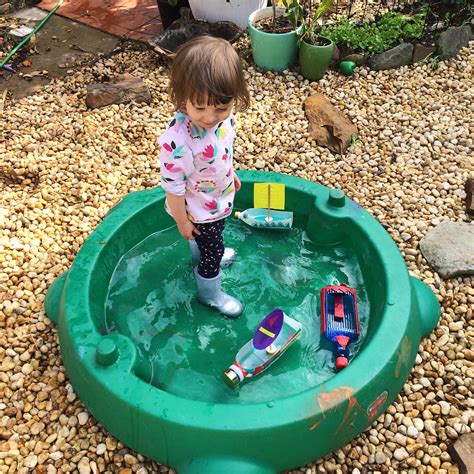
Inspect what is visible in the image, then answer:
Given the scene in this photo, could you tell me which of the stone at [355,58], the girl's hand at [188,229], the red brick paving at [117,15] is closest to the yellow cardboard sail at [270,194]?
the girl's hand at [188,229]

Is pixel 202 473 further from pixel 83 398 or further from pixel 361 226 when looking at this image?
pixel 361 226

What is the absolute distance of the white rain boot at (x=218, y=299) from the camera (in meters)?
2.12

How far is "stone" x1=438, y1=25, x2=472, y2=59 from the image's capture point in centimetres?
382

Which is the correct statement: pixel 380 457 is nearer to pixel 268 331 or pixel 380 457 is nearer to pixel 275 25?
pixel 268 331

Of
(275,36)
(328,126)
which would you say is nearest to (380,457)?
(328,126)

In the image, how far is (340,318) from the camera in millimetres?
2070

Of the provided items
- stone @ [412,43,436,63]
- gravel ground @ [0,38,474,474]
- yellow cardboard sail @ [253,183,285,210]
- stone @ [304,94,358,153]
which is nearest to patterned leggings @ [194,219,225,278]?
yellow cardboard sail @ [253,183,285,210]

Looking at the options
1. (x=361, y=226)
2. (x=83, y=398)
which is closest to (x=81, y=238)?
(x=83, y=398)

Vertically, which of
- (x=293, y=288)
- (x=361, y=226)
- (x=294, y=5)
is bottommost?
(x=293, y=288)

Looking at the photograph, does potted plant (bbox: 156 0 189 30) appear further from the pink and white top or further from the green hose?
the pink and white top

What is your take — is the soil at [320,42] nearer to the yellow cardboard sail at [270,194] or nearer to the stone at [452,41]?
the stone at [452,41]

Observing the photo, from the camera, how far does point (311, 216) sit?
2457 millimetres

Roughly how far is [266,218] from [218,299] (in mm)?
530

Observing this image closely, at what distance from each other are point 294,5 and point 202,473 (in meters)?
3.02
